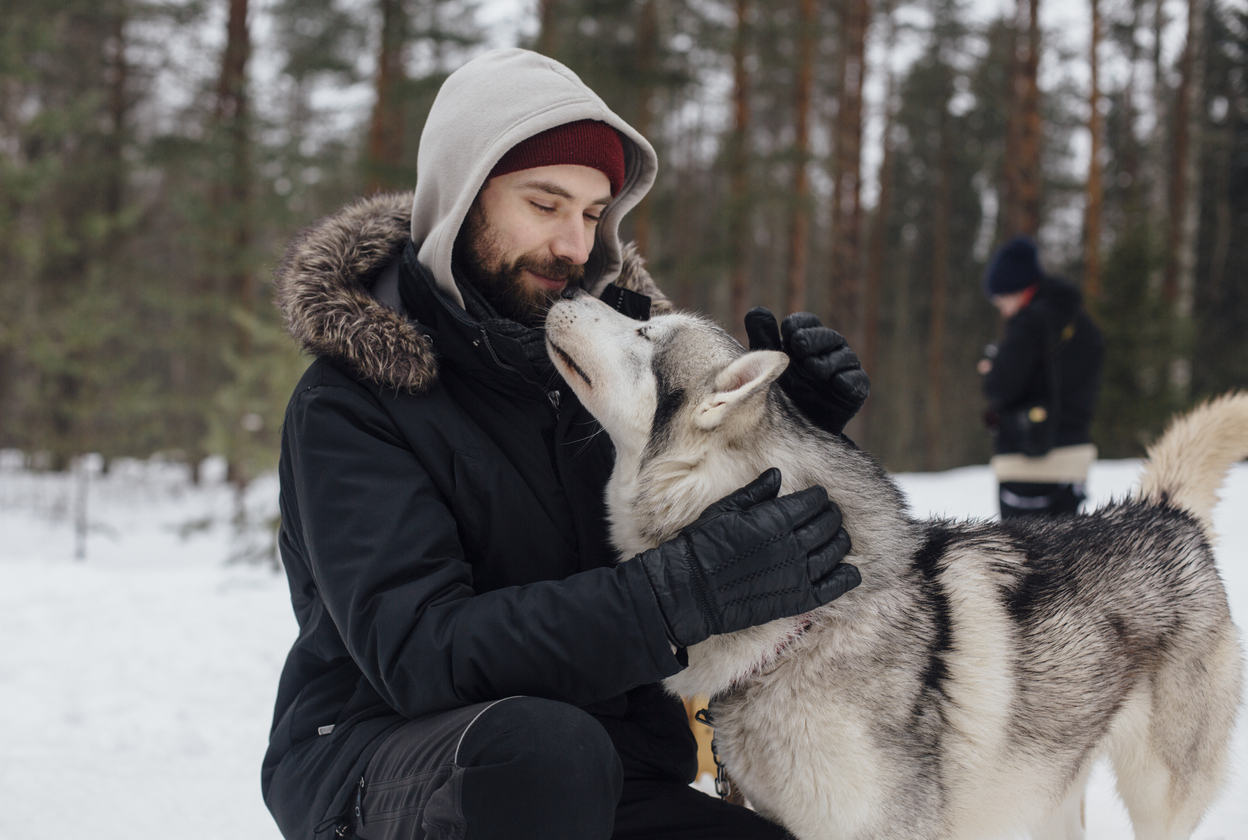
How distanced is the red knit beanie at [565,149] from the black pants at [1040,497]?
165 inches

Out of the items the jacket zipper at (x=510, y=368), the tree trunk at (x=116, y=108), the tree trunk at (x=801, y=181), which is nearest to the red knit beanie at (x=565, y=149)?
the jacket zipper at (x=510, y=368)

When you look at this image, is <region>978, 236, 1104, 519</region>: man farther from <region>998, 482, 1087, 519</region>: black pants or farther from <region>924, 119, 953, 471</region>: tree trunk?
<region>924, 119, 953, 471</region>: tree trunk

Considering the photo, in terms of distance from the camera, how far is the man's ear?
70.6 inches

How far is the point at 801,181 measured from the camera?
40.0 ft

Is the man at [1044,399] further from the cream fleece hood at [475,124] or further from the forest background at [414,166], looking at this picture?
the forest background at [414,166]

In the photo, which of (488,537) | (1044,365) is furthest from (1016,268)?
(488,537)

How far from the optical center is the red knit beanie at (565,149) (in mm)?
2156

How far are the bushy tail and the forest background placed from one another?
20.8ft

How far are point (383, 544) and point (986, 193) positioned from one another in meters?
24.6

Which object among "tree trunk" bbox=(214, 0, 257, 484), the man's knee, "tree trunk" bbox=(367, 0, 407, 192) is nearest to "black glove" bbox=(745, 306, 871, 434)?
the man's knee

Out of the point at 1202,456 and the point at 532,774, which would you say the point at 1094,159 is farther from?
the point at 532,774

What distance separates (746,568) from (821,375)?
70 centimetres

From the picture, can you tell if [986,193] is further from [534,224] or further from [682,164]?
[534,224]

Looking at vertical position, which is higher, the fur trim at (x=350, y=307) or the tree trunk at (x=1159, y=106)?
the tree trunk at (x=1159, y=106)
